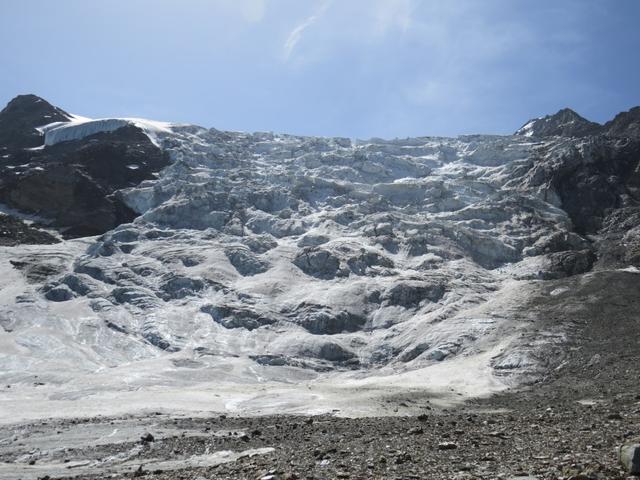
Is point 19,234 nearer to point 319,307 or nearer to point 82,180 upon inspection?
point 82,180

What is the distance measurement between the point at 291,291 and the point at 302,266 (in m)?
11.7

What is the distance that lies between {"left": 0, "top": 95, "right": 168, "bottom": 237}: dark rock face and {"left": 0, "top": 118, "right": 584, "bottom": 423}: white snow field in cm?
781

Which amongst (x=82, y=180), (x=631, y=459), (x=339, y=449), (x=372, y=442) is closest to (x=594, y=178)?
(x=82, y=180)

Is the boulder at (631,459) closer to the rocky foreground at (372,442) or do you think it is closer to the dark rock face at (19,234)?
the rocky foreground at (372,442)

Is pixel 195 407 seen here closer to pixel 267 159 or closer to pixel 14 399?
pixel 14 399

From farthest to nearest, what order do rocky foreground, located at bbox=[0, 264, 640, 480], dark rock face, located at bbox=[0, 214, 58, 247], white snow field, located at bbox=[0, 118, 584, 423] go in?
dark rock face, located at bbox=[0, 214, 58, 247], white snow field, located at bbox=[0, 118, 584, 423], rocky foreground, located at bbox=[0, 264, 640, 480]

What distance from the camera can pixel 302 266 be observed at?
116 metres

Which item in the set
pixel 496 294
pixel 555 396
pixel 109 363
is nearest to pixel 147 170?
pixel 109 363

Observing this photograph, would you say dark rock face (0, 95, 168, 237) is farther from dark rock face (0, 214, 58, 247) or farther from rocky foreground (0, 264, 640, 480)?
rocky foreground (0, 264, 640, 480)

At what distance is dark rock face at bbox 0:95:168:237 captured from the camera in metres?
153

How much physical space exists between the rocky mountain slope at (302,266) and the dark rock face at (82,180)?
0.65 m

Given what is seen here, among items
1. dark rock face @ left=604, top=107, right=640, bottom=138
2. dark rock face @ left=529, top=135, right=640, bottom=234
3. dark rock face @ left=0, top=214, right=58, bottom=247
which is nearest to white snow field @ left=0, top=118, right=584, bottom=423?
dark rock face @ left=529, top=135, right=640, bottom=234

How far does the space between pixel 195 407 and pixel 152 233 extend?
3407 inches

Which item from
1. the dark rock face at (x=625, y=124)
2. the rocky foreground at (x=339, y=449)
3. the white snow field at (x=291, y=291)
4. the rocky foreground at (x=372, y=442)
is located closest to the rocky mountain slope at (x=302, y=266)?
the white snow field at (x=291, y=291)
